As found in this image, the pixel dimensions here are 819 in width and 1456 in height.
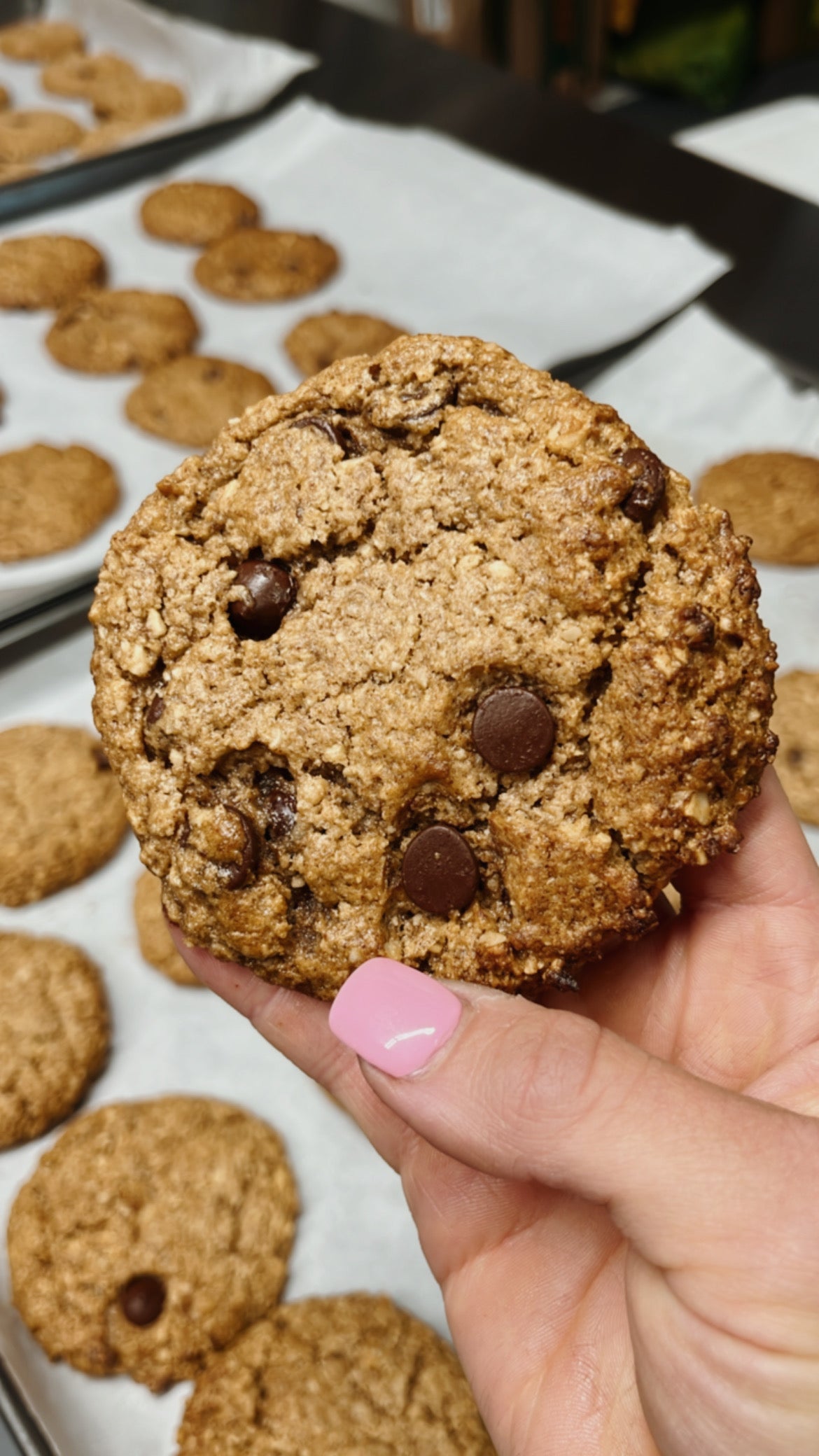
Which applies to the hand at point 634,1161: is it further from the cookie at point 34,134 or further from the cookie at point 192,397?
the cookie at point 34,134

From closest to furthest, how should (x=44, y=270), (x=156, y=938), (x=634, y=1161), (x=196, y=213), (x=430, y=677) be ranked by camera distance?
(x=634, y=1161)
(x=430, y=677)
(x=156, y=938)
(x=44, y=270)
(x=196, y=213)

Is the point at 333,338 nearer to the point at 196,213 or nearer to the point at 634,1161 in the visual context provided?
the point at 196,213

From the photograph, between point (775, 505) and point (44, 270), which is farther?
point (44, 270)

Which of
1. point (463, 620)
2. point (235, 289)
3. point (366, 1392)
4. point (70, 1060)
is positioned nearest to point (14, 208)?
point (235, 289)

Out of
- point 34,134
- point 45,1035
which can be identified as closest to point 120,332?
point 34,134

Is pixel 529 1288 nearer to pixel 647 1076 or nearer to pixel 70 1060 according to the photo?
pixel 647 1076

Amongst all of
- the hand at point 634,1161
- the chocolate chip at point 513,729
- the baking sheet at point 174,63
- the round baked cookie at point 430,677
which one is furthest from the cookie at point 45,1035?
the baking sheet at point 174,63

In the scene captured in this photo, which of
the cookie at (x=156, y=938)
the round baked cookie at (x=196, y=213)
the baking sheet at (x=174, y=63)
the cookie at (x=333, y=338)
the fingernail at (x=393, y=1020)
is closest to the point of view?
the fingernail at (x=393, y=1020)
